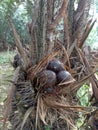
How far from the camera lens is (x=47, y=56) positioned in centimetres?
97

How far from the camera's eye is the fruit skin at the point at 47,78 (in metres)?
0.94

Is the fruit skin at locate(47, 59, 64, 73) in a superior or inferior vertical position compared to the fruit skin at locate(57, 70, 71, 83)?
superior

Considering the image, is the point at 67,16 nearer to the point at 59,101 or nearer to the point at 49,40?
the point at 49,40

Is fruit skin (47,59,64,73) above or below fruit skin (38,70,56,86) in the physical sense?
above

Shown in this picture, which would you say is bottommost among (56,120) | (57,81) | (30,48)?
(56,120)

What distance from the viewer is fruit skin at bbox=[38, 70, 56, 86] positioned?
3.08 feet

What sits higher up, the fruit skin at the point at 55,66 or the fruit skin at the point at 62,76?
the fruit skin at the point at 55,66

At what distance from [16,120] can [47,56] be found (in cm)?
28

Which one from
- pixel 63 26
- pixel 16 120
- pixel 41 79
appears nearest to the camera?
pixel 41 79

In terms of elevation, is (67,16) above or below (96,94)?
above

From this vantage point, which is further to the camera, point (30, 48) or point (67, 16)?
point (67, 16)

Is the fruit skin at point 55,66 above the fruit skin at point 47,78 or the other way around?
above

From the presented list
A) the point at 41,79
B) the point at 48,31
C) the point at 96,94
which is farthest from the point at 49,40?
the point at 96,94

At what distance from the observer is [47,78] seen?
94 cm
